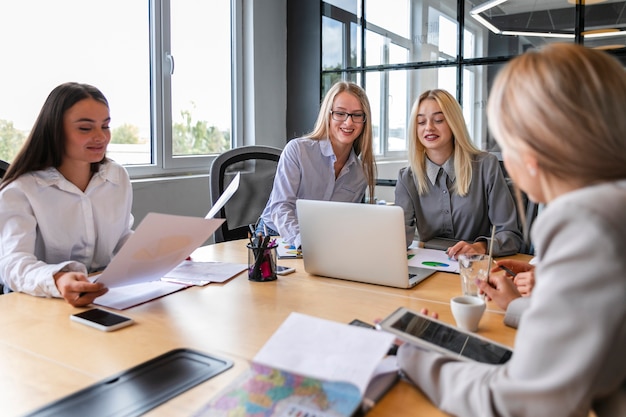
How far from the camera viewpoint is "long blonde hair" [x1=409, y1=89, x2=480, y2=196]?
2260 mm

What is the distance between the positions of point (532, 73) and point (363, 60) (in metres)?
3.10

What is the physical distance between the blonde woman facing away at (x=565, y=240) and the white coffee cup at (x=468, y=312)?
33 centimetres

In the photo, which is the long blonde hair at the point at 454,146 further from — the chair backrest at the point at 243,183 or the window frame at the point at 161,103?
the window frame at the point at 161,103

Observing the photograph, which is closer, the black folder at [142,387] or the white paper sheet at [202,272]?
the black folder at [142,387]

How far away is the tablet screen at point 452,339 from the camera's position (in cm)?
92

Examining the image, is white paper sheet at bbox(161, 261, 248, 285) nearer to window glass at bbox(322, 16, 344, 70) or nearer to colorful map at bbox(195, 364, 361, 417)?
colorful map at bbox(195, 364, 361, 417)

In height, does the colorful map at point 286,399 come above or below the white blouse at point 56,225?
below

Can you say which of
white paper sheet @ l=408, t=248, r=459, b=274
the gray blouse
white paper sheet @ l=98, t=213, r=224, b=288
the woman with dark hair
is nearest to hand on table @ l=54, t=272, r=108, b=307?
white paper sheet @ l=98, t=213, r=224, b=288

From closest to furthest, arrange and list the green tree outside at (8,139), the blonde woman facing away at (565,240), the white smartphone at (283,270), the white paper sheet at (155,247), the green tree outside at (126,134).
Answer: the blonde woman facing away at (565,240)
the white paper sheet at (155,247)
the white smartphone at (283,270)
the green tree outside at (8,139)
the green tree outside at (126,134)

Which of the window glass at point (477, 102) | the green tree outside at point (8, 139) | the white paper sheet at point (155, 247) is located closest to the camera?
the white paper sheet at point (155, 247)

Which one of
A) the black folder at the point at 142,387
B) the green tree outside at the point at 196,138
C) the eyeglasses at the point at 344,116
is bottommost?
the black folder at the point at 142,387

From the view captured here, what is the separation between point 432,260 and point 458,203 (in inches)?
22.8

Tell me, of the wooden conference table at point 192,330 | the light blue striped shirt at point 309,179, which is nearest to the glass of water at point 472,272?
the wooden conference table at point 192,330

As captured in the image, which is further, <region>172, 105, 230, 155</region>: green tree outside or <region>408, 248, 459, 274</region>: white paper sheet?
<region>172, 105, 230, 155</region>: green tree outside
